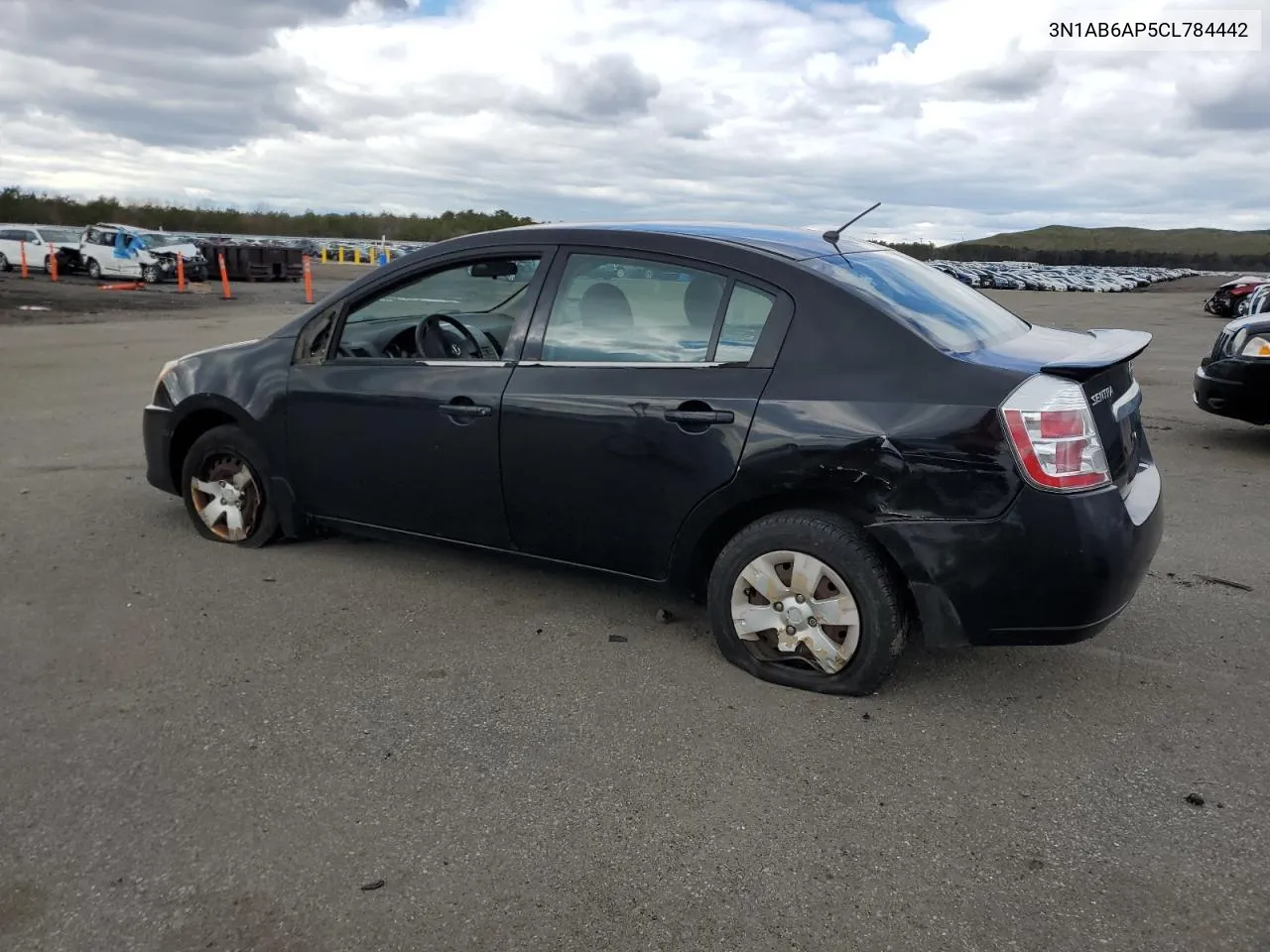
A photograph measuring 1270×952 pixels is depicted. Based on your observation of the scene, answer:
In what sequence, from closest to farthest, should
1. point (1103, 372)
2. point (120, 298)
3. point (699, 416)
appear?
A: point (1103, 372) → point (699, 416) → point (120, 298)

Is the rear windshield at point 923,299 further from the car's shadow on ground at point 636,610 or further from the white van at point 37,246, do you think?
the white van at point 37,246

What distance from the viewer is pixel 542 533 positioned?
169 inches

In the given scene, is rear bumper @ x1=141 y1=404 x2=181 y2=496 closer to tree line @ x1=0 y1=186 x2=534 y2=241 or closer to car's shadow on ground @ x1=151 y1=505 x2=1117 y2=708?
car's shadow on ground @ x1=151 y1=505 x2=1117 y2=708

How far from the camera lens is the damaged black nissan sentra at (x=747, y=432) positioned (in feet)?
11.1

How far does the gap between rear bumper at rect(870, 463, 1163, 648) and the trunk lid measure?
0.20 m

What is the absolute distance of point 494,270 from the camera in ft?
14.8

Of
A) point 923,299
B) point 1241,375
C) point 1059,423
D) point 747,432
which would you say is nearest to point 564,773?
point 747,432

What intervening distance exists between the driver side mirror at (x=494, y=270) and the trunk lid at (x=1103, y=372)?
6.43 feet

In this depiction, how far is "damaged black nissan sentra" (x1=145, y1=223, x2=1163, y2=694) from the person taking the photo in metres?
3.38

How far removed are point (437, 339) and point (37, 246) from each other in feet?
114

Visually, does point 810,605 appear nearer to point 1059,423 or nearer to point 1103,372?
point 1059,423

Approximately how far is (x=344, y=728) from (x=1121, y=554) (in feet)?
8.67

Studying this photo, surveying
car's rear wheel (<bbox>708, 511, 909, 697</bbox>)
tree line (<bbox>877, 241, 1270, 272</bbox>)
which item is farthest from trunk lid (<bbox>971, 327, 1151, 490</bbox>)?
tree line (<bbox>877, 241, 1270, 272</bbox>)

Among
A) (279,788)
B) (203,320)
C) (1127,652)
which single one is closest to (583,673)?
(279,788)
